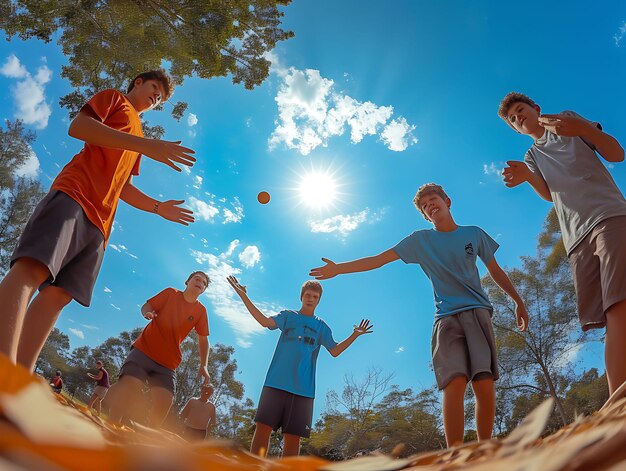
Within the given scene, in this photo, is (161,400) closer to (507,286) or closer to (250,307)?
(250,307)

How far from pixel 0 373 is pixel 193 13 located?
30.7ft

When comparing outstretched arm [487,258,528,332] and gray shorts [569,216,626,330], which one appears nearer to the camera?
gray shorts [569,216,626,330]

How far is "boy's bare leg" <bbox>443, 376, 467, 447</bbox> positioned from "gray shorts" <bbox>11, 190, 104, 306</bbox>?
204 cm

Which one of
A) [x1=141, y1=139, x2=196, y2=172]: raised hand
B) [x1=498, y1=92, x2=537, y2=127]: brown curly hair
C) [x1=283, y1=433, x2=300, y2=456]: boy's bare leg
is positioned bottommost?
[x1=283, y1=433, x2=300, y2=456]: boy's bare leg

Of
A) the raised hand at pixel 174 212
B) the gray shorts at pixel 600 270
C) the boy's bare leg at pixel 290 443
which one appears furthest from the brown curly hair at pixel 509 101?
the boy's bare leg at pixel 290 443

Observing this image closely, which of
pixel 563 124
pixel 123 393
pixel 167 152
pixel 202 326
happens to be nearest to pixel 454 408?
pixel 563 124

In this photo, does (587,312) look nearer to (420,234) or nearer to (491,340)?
(491,340)

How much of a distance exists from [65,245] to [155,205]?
3.88ft

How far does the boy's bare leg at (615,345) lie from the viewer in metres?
1.59

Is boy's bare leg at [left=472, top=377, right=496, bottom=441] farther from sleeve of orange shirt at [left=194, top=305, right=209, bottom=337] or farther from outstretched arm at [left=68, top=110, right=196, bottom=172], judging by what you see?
sleeve of orange shirt at [left=194, top=305, right=209, bottom=337]

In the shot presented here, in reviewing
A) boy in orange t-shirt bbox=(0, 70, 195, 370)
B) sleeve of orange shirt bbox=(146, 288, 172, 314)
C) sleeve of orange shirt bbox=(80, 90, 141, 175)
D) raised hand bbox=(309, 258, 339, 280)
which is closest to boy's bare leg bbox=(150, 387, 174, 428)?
sleeve of orange shirt bbox=(146, 288, 172, 314)

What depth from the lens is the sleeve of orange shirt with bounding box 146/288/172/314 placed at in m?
4.53

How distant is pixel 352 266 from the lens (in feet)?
10.5

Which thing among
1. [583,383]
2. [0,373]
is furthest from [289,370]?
[583,383]
